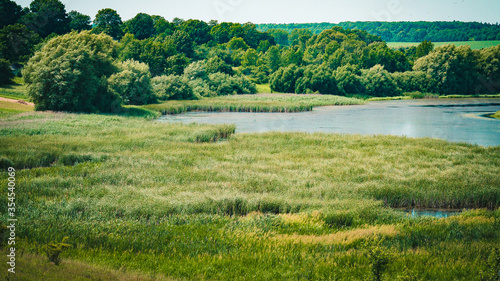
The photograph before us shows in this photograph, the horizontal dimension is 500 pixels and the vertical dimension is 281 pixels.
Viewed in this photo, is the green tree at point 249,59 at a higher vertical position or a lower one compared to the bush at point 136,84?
higher

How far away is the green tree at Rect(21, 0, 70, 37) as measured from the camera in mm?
100312

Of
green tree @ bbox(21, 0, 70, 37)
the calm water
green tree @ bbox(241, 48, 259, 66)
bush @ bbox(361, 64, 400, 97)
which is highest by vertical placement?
green tree @ bbox(21, 0, 70, 37)

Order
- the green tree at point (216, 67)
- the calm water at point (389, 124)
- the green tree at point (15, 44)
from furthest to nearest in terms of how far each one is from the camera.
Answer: the green tree at point (216, 67) < the green tree at point (15, 44) < the calm water at point (389, 124)

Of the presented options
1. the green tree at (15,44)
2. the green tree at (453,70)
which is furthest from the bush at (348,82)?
the green tree at (15,44)

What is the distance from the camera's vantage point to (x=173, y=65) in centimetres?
10038

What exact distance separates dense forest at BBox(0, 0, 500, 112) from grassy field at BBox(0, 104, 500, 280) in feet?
58.3

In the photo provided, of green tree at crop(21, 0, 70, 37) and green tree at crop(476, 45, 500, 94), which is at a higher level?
green tree at crop(21, 0, 70, 37)

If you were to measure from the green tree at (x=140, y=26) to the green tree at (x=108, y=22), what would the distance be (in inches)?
641

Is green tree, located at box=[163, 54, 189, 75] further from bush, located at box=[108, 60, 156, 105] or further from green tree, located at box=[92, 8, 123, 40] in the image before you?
green tree, located at box=[92, 8, 123, 40]

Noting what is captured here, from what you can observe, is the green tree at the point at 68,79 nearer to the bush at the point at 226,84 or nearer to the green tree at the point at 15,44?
the green tree at the point at 15,44

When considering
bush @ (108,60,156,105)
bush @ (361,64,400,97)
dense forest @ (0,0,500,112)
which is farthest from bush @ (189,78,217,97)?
bush @ (361,64,400,97)

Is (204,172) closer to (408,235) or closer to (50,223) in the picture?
(50,223)

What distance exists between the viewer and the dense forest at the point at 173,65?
51781 mm

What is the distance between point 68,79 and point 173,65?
5175 centimetres
